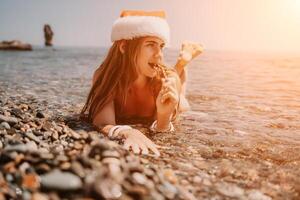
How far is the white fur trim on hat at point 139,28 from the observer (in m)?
6.20

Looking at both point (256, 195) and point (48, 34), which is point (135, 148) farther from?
point (48, 34)

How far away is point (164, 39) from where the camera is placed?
254 inches

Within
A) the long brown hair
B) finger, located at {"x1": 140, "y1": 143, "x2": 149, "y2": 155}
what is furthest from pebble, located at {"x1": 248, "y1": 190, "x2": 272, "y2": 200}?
the long brown hair

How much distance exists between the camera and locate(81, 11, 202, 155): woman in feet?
20.3

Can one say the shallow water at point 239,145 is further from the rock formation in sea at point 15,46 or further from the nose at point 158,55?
the rock formation in sea at point 15,46

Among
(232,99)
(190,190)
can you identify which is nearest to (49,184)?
(190,190)

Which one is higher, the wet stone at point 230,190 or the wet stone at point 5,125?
the wet stone at point 5,125

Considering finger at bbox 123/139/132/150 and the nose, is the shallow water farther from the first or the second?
the nose

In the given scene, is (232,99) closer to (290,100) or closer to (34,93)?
(290,100)

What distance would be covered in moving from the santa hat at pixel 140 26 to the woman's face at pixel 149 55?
12 cm

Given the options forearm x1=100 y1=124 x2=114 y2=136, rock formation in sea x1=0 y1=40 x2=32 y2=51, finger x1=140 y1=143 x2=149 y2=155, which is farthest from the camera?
rock formation in sea x1=0 y1=40 x2=32 y2=51

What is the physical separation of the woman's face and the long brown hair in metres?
0.09

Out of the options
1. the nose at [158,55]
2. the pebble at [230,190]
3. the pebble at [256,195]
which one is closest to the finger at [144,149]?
the pebble at [230,190]

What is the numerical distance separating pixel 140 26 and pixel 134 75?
87cm
